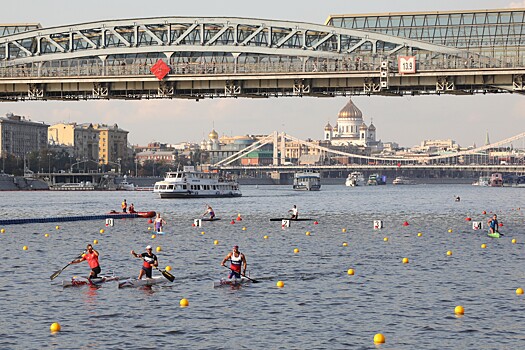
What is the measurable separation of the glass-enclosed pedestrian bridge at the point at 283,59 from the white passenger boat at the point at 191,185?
65.8 meters

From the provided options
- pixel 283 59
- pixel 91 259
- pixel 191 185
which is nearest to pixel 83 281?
pixel 91 259

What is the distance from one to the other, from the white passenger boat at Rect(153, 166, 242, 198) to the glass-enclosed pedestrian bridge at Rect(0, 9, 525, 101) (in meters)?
65.8


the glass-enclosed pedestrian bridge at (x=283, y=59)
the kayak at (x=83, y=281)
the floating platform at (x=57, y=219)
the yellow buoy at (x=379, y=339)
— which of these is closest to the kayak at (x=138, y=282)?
the kayak at (x=83, y=281)

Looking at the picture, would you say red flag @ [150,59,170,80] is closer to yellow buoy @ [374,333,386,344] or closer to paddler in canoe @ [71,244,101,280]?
paddler in canoe @ [71,244,101,280]

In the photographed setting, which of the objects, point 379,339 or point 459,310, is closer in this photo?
point 379,339

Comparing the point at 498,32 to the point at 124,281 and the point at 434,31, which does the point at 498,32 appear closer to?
the point at 434,31

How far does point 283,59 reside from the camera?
91.2 meters

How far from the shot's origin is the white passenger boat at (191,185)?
6442 inches

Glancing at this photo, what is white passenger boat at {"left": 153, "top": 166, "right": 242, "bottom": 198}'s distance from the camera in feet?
537

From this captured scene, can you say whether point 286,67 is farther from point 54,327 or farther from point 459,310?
point 54,327

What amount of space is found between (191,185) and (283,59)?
2988 inches

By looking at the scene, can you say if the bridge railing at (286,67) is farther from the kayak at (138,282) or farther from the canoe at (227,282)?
the kayak at (138,282)

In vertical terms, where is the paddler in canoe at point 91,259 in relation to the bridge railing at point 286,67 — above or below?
below

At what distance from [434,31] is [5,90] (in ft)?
127
